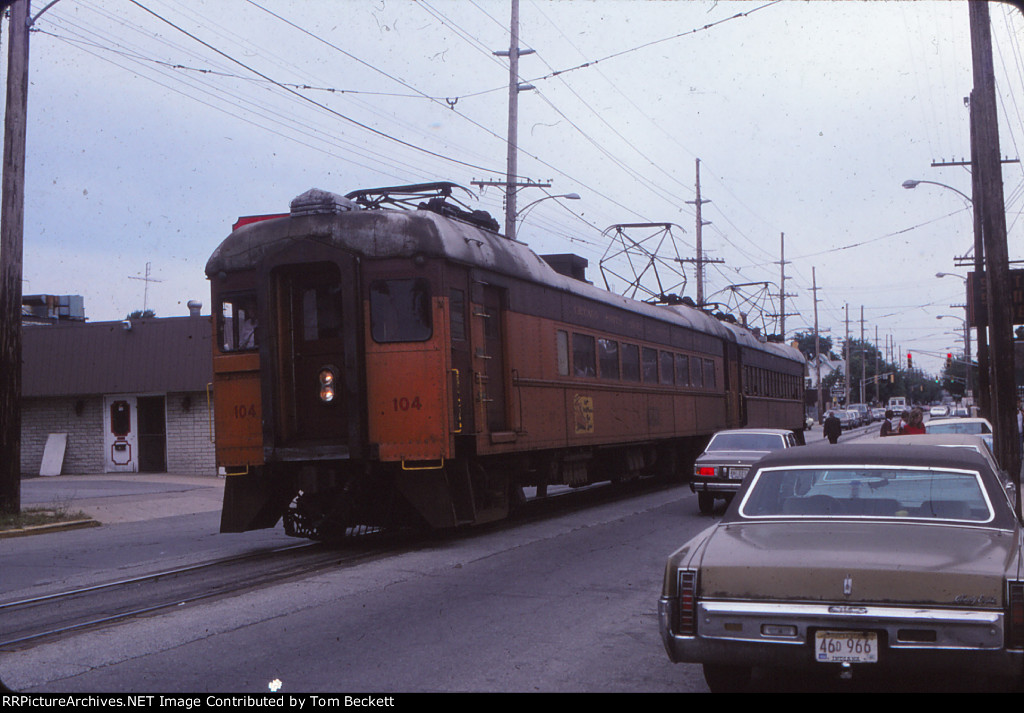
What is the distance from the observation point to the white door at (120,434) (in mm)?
29094

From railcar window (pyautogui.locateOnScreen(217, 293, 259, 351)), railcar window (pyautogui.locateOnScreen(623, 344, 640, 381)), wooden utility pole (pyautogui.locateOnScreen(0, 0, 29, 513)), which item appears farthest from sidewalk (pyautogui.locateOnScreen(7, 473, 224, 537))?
railcar window (pyautogui.locateOnScreen(623, 344, 640, 381))

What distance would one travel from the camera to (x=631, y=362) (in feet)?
63.8

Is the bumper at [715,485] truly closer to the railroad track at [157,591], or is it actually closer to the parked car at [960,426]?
the railroad track at [157,591]

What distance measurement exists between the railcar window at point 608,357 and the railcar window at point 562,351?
162 centimetres

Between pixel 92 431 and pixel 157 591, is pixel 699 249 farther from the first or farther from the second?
pixel 157 591

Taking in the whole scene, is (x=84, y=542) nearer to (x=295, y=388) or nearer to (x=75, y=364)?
(x=295, y=388)

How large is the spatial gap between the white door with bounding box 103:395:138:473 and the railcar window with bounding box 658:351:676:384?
1566 centimetres

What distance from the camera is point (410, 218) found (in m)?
12.3

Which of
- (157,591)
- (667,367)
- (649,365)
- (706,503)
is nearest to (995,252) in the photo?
(706,503)

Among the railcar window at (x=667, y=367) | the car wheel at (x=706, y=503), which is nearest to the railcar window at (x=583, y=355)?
the car wheel at (x=706, y=503)

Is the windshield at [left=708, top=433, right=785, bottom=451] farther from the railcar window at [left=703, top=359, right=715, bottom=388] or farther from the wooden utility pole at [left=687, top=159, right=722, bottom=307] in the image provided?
the wooden utility pole at [left=687, top=159, right=722, bottom=307]

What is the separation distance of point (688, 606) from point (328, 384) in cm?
788
